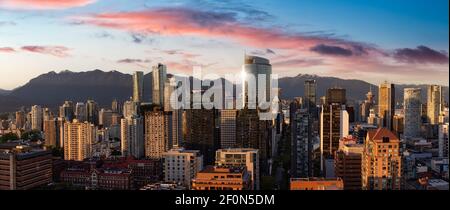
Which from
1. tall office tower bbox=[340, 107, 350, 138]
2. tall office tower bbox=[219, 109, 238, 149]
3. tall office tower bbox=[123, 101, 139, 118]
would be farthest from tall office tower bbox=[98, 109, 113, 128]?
tall office tower bbox=[340, 107, 350, 138]

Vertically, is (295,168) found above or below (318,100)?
below

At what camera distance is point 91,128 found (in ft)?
29.6

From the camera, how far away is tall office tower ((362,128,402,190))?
459 cm

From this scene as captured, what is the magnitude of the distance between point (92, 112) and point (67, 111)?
48cm

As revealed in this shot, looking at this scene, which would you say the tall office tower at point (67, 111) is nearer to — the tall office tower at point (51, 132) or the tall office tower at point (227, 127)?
the tall office tower at point (51, 132)

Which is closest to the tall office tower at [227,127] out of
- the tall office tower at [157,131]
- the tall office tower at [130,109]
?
the tall office tower at [157,131]

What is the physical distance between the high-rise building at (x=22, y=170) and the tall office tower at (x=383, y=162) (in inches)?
153

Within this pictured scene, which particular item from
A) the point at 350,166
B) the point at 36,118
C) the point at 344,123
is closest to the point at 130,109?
the point at 36,118

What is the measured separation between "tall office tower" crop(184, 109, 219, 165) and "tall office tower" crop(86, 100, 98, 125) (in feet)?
5.73

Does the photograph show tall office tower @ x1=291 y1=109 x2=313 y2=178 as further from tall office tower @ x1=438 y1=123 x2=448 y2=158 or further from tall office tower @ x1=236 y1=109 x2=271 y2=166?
tall office tower @ x1=438 y1=123 x2=448 y2=158

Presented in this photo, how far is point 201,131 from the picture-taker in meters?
8.65

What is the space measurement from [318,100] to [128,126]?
3.62 m
